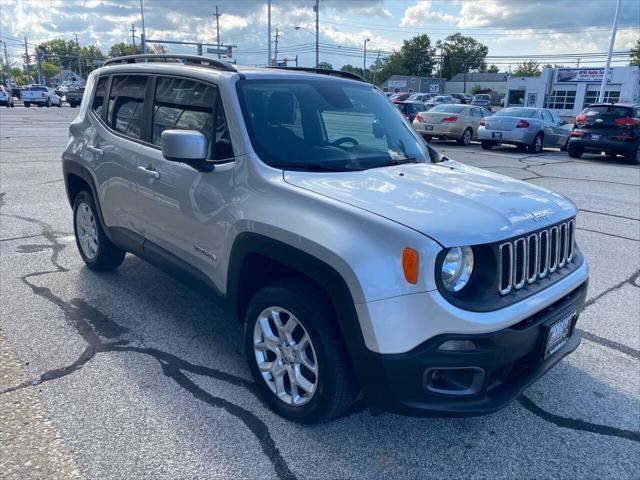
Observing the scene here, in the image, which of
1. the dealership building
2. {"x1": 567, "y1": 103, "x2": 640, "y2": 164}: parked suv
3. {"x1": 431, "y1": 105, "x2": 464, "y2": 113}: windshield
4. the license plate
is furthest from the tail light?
the dealership building

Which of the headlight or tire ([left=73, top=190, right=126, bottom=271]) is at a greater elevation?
the headlight

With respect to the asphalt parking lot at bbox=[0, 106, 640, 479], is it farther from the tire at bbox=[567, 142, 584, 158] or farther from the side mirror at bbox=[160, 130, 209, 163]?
the tire at bbox=[567, 142, 584, 158]

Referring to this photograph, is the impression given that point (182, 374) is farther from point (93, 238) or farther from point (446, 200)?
point (93, 238)

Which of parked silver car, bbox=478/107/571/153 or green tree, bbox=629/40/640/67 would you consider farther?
green tree, bbox=629/40/640/67

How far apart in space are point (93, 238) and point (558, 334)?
4.23 m

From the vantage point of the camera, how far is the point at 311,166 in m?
3.23

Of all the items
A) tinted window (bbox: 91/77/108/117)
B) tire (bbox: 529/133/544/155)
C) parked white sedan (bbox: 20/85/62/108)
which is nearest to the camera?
tinted window (bbox: 91/77/108/117)

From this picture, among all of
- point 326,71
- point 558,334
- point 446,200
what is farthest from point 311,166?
point 558,334

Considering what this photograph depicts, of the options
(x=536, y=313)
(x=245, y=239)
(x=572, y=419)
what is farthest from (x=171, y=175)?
(x=572, y=419)

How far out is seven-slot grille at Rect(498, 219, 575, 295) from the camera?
2.61m

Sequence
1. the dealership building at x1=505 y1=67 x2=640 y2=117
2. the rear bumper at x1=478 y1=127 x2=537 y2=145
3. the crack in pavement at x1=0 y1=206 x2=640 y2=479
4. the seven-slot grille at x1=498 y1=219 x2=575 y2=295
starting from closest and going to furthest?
the seven-slot grille at x1=498 y1=219 x2=575 y2=295, the crack in pavement at x1=0 y1=206 x2=640 y2=479, the rear bumper at x1=478 y1=127 x2=537 y2=145, the dealership building at x1=505 y1=67 x2=640 y2=117

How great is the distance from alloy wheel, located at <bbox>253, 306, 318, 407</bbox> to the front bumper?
399 millimetres

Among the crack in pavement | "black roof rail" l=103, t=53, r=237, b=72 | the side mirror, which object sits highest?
"black roof rail" l=103, t=53, r=237, b=72

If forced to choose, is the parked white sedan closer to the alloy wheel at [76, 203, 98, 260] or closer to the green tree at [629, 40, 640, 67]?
the alloy wheel at [76, 203, 98, 260]
